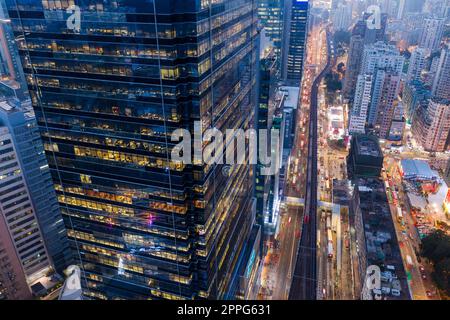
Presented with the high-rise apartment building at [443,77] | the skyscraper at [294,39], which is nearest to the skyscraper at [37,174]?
the skyscraper at [294,39]

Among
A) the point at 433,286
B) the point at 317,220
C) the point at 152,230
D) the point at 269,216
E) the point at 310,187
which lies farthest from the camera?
the point at 310,187

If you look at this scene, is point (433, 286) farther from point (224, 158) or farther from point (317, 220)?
point (224, 158)

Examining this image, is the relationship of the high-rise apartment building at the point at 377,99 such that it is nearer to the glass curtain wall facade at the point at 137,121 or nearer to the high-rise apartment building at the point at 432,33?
the high-rise apartment building at the point at 432,33

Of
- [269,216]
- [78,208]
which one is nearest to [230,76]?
[78,208]

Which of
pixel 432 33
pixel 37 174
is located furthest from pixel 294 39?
pixel 37 174

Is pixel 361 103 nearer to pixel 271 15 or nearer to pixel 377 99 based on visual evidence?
pixel 377 99
